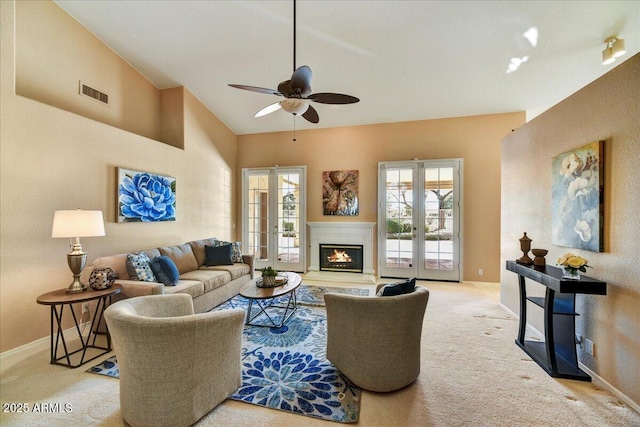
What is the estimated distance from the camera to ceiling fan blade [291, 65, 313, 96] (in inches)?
90.7

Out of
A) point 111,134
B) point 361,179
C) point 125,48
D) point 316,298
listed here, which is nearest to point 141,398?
point 316,298

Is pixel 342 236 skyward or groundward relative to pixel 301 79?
groundward

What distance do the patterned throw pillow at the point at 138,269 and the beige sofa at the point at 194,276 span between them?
91 mm

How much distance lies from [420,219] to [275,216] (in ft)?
10.6

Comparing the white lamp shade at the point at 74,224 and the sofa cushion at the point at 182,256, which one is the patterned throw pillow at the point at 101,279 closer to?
the white lamp shade at the point at 74,224

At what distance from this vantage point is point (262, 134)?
6254 mm

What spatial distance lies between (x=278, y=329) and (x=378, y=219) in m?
3.25

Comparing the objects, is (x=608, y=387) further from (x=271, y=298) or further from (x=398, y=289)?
(x=271, y=298)

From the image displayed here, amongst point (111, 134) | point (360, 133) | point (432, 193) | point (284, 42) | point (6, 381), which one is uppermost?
point (284, 42)

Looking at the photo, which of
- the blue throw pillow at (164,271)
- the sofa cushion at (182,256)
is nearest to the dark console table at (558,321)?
the blue throw pillow at (164,271)

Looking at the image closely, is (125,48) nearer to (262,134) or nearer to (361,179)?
(262,134)

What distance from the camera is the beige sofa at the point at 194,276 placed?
9.28ft

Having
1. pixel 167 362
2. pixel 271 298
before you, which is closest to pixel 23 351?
pixel 167 362

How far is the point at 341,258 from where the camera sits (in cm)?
574
